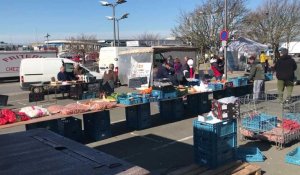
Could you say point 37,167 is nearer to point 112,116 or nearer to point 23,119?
point 23,119

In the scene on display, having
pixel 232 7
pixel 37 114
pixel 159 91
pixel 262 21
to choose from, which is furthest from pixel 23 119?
pixel 262 21

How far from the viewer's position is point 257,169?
5.88 meters

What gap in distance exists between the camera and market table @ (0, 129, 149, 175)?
9.04 ft

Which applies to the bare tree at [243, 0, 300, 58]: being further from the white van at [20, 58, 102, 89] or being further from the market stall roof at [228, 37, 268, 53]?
the white van at [20, 58, 102, 89]

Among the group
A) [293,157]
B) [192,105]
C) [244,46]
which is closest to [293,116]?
[293,157]

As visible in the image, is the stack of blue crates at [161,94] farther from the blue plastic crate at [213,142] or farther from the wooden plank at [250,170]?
the wooden plank at [250,170]

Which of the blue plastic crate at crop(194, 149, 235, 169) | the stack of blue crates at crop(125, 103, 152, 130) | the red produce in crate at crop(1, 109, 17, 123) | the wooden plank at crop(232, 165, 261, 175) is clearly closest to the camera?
the wooden plank at crop(232, 165, 261, 175)

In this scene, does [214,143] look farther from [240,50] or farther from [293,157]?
[240,50]

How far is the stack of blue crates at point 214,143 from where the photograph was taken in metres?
5.77

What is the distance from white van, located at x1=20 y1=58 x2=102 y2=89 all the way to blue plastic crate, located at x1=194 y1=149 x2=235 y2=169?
1391 cm

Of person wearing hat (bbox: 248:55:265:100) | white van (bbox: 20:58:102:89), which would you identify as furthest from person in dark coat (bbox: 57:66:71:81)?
person wearing hat (bbox: 248:55:265:100)

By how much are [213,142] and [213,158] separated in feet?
0.88

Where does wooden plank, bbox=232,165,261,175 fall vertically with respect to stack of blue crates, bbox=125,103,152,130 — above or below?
below

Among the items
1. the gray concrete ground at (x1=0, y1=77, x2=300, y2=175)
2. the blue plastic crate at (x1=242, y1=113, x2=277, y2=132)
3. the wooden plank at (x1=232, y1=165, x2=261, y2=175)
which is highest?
the blue plastic crate at (x1=242, y1=113, x2=277, y2=132)
